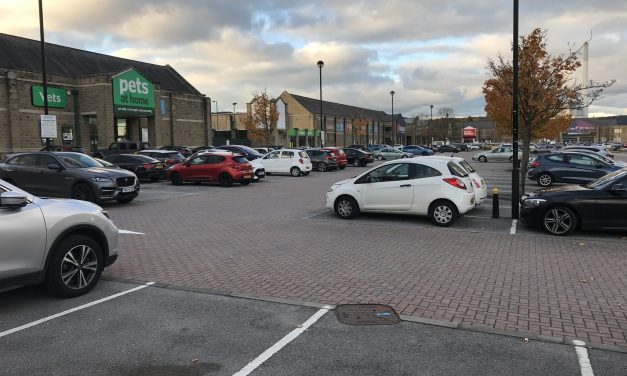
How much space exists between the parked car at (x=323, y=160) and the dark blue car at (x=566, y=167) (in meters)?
13.7

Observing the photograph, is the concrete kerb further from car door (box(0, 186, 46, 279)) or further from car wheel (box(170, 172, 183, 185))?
car wheel (box(170, 172, 183, 185))

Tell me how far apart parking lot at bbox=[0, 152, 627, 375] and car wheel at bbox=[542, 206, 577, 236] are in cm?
23

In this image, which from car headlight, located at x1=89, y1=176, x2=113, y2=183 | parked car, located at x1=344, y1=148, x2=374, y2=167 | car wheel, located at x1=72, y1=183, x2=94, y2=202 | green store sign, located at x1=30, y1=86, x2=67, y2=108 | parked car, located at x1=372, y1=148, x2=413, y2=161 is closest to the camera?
car headlight, located at x1=89, y1=176, x2=113, y2=183

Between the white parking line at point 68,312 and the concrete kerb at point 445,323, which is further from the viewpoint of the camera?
the white parking line at point 68,312

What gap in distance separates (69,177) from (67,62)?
36193 millimetres

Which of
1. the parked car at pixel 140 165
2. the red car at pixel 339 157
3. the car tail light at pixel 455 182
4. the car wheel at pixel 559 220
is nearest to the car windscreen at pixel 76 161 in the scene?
the parked car at pixel 140 165

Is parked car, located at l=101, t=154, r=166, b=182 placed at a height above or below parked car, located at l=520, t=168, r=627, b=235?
above

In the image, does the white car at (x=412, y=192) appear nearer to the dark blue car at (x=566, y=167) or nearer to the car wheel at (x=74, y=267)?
the car wheel at (x=74, y=267)

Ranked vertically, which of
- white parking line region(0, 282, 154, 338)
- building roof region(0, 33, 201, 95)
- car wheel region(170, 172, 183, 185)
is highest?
building roof region(0, 33, 201, 95)

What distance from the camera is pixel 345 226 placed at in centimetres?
1109

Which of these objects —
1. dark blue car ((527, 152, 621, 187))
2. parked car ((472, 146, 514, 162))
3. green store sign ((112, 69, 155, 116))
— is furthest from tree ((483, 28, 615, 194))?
green store sign ((112, 69, 155, 116))

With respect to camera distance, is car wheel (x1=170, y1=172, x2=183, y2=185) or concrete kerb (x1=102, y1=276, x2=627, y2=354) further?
car wheel (x1=170, y1=172, x2=183, y2=185)

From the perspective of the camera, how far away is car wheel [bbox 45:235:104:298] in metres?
5.59

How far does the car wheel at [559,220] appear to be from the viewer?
31.9 feet
